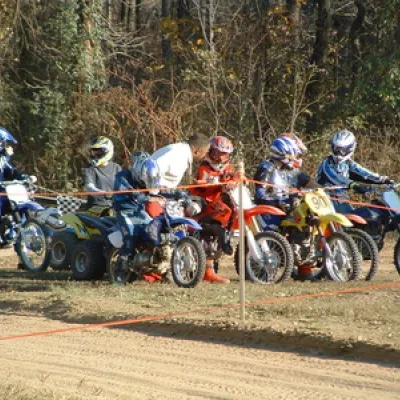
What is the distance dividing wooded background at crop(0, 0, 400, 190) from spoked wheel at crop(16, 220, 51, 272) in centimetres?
675

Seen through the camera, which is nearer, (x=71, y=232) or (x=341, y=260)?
(x=341, y=260)

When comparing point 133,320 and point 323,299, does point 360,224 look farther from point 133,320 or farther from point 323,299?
point 133,320

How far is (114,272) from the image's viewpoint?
14094mm

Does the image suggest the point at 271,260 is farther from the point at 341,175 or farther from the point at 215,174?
the point at 341,175

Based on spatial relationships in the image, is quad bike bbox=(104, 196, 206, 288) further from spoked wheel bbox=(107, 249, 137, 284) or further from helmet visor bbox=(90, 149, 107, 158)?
helmet visor bbox=(90, 149, 107, 158)

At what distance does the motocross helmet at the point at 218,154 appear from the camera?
1392cm

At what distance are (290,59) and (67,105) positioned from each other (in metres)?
5.21

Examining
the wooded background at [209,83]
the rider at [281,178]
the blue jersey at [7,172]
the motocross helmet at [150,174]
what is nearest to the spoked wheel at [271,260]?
the rider at [281,178]

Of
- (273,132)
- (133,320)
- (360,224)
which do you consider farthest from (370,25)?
(133,320)

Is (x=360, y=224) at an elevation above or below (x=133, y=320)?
above

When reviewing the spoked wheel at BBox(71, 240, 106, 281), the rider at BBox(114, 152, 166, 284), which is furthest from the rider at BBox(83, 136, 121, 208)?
the rider at BBox(114, 152, 166, 284)

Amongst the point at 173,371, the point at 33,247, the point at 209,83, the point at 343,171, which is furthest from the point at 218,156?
the point at 209,83

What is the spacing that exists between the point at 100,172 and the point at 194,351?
21.5 ft

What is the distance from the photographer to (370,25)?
88.3 ft
